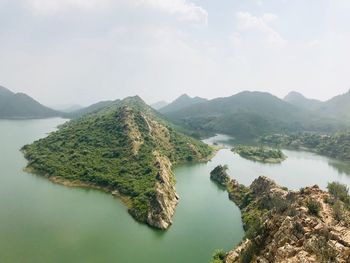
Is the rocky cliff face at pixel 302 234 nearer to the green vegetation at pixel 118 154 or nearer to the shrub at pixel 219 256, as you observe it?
the shrub at pixel 219 256

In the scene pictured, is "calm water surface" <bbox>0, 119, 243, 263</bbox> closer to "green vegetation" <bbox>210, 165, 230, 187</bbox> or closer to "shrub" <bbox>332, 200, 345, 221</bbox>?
"green vegetation" <bbox>210, 165, 230, 187</bbox>

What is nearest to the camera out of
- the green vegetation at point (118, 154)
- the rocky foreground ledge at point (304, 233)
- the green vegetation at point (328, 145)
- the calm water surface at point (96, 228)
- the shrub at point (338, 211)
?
the rocky foreground ledge at point (304, 233)

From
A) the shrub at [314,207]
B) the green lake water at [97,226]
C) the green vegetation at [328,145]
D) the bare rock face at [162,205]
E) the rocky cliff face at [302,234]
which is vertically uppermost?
the green vegetation at [328,145]

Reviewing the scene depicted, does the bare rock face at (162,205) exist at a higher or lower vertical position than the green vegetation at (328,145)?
lower

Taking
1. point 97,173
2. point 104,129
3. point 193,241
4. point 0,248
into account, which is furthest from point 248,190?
point 104,129

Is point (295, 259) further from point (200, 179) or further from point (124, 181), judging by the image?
point (200, 179)

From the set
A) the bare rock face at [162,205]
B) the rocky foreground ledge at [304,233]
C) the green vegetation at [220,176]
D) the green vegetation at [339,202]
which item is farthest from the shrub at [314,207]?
the green vegetation at [220,176]

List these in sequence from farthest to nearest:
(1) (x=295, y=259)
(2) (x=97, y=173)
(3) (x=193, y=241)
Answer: (2) (x=97, y=173)
(3) (x=193, y=241)
(1) (x=295, y=259)
